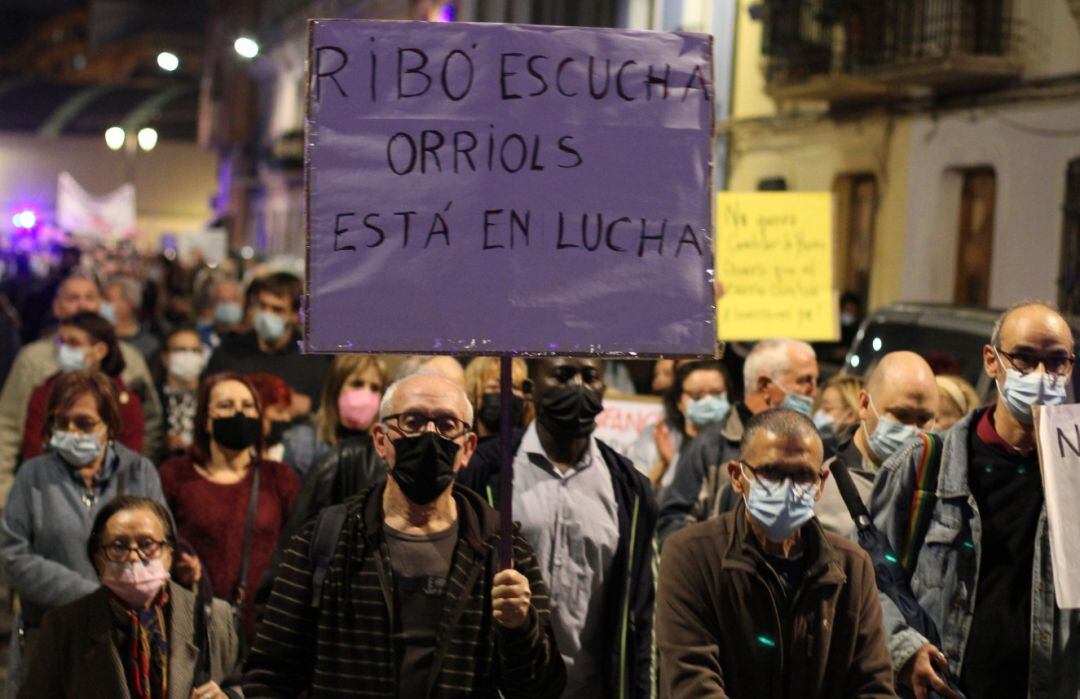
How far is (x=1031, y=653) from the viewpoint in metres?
4.82

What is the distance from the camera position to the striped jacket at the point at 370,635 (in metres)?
Answer: 4.50

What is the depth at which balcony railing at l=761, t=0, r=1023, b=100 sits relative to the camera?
1827 cm

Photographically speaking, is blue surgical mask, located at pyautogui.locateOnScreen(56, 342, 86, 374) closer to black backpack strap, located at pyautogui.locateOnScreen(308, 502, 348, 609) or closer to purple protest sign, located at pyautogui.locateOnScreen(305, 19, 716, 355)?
black backpack strap, located at pyautogui.locateOnScreen(308, 502, 348, 609)

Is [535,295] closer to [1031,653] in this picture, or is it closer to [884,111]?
[1031,653]

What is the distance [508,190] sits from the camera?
14.8 feet

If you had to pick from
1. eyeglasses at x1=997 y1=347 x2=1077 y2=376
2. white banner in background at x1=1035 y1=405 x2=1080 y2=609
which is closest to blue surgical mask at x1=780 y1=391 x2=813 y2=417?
eyeglasses at x1=997 y1=347 x2=1077 y2=376

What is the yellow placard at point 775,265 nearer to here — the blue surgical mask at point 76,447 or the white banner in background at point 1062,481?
the blue surgical mask at point 76,447

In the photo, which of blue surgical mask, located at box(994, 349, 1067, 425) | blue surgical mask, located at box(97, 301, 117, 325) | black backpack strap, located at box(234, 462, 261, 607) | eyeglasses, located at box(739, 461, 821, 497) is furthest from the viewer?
blue surgical mask, located at box(97, 301, 117, 325)

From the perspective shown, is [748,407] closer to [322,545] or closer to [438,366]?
[438,366]

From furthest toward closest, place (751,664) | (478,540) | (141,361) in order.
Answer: (141,361) → (478,540) → (751,664)

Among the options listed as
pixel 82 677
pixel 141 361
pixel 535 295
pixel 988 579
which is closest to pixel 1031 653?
pixel 988 579

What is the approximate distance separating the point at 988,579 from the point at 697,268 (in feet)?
4.06

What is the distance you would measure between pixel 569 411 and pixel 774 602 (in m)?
1.85

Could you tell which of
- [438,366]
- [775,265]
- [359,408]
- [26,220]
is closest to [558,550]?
[438,366]
